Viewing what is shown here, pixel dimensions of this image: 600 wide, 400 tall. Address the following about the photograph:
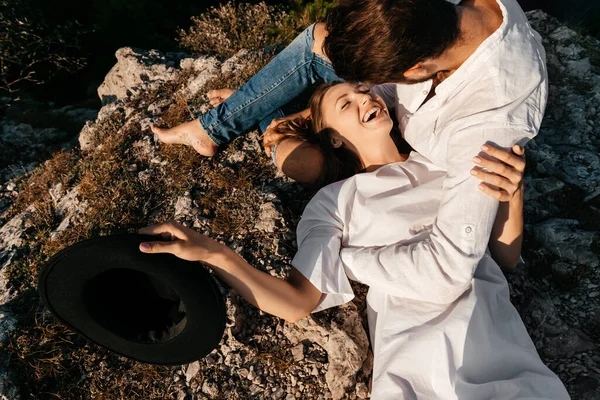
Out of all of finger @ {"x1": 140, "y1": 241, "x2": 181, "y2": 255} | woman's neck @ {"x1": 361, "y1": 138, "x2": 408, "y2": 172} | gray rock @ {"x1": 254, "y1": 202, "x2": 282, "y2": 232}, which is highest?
finger @ {"x1": 140, "y1": 241, "x2": 181, "y2": 255}

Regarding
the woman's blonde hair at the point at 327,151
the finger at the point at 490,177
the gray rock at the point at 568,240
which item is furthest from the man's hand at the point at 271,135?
the gray rock at the point at 568,240

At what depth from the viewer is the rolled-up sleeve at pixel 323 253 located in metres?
2.76

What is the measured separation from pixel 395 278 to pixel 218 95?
9.63 feet

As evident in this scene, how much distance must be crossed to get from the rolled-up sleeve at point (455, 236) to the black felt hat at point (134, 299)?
1233 mm

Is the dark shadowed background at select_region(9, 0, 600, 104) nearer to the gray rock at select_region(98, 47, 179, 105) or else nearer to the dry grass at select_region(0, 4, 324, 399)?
the gray rock at select_region(98, 47, 179, 105)

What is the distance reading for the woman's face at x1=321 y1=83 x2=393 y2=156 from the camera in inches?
123

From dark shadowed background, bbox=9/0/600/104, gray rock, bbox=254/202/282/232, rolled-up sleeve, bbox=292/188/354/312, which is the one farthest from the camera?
dark shadowed background, bbox=9/0/600/104

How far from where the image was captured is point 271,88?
3863 mm

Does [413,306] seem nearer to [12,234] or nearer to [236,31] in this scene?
[12,234]

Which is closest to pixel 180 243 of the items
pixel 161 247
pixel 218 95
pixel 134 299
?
pixel 161 247

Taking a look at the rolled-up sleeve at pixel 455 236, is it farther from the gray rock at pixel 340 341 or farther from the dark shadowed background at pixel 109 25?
the dark shadowed background at pixel 109 25

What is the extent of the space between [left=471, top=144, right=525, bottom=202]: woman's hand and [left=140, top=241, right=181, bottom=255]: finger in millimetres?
1727

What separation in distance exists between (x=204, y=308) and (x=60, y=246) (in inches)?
97.5

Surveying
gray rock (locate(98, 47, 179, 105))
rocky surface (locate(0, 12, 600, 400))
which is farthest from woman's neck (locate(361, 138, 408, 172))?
gray rock (locate(98, 47, 179, 105))
